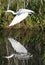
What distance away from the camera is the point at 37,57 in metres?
3.35

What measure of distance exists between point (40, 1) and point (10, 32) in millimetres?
708

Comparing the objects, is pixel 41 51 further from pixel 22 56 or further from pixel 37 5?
pixel 37 5

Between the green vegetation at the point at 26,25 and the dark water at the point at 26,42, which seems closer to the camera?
the dark water at the point at 26,42

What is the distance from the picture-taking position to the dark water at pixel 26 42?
3.23 meters

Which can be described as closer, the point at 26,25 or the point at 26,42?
the point at 26,42

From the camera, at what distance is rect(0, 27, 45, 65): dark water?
3.23 meters

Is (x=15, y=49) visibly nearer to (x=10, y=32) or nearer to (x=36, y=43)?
(x=36, y=43)

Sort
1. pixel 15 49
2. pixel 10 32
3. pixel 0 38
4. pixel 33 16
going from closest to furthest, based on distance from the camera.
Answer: pixel 15 49 → pixel 0 38 → pixel 10 32 → pixel 33 16

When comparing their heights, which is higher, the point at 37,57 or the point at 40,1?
the point at 40,1

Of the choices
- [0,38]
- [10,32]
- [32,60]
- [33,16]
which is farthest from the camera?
[33,16]

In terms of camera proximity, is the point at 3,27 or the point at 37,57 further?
the point at 3,27

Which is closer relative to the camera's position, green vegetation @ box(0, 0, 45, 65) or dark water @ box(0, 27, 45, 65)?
dark water @ box(0, 27, 45, 65)

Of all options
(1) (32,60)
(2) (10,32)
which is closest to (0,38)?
(2) (10,32)

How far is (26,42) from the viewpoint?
412 centimetres
